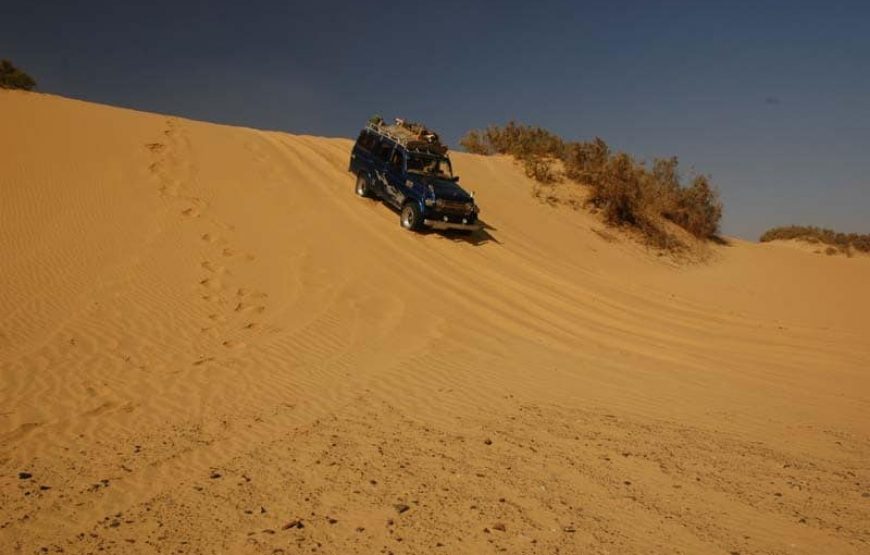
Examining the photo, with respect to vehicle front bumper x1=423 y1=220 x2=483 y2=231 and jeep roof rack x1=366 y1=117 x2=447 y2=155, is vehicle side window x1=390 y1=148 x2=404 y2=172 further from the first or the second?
vehicle front bumper x1=423 y1=220 x2=483 y2=231

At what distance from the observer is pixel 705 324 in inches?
424

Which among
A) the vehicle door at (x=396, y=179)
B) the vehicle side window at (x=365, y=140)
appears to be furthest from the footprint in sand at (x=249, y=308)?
the vehicle side window at (x=365, y=140)

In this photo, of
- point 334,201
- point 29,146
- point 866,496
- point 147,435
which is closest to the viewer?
point 866,496

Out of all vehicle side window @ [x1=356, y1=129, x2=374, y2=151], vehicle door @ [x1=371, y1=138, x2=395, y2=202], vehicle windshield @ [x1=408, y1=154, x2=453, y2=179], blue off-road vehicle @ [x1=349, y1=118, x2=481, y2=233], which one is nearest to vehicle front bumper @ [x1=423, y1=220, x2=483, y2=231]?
blue off-road vehicle @ [x1=349, y1=118, x2=481, y2=233]

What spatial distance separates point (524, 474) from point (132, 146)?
1504 centimetres

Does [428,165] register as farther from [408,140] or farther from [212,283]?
[212,283]

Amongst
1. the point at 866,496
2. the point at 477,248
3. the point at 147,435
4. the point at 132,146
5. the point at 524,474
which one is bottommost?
the point at 147,435

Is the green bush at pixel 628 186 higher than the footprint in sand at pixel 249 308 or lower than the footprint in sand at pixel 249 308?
higher

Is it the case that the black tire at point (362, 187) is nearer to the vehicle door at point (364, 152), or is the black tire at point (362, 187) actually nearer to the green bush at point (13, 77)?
the vehicle door at point (364, 152)

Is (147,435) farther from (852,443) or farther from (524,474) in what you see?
(852,443)

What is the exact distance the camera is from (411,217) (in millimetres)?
13750

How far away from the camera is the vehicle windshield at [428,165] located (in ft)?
46.8

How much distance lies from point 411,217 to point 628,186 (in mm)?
10006

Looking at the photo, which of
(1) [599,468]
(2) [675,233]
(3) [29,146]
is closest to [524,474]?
(1) [599,468]
